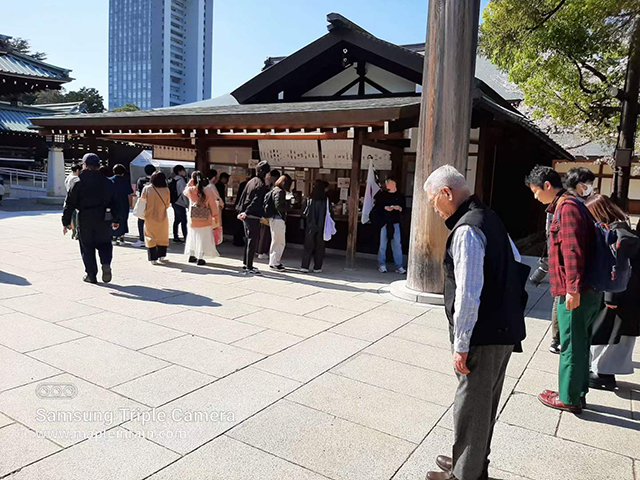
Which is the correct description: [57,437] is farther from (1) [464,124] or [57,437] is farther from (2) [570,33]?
(2) [570,33]

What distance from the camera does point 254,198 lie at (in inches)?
312

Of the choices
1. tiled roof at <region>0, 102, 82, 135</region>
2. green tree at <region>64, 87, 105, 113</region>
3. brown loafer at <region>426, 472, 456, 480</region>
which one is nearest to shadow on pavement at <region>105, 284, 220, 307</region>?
brown loafer at <region>426, 472, 456, 480</region>

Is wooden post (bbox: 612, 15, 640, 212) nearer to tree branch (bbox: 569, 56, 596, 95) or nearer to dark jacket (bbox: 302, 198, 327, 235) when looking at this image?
tree branch (bbox: 569, 56, 596, 95)

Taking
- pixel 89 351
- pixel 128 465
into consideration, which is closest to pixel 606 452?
pixel 128 465

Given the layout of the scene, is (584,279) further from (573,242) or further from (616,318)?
(616,318)

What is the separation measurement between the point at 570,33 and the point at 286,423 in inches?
472

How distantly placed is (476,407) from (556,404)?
155cm

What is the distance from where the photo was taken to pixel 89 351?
13.8 feet

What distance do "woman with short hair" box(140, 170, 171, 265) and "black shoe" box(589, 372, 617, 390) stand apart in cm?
680

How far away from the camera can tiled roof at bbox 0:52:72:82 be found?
22383mm

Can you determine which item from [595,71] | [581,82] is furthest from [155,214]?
[595,71]

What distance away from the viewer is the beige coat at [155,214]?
8.23 metres

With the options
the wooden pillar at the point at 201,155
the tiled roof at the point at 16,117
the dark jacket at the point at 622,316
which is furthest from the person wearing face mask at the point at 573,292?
the tiled roof at the point at 16,117

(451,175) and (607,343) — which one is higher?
(451,175)
